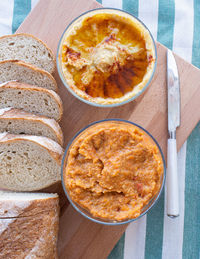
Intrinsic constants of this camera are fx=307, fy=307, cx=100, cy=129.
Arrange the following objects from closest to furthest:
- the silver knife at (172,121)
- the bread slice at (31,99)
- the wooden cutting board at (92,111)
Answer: the bread slice at (31,99) < the silver knife at (172,121) < the wooden cutting board at (92,111)

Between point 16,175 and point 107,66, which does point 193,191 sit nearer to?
point 107,66

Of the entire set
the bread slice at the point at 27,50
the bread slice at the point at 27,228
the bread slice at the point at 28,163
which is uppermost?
the bread slice at the point at 27,50

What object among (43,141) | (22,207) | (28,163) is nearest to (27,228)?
(22,207)

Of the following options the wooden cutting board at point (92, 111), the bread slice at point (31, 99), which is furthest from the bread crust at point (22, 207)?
the bread slice at point (31, 99)

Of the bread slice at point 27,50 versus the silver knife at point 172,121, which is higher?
the bread slice at point 27,50

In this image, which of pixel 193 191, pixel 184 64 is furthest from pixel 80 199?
pixel 184 64

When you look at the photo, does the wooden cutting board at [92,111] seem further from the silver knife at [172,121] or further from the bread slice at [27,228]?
the bread slice at [27,228]

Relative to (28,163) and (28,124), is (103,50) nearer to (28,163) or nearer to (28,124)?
(28,124)
